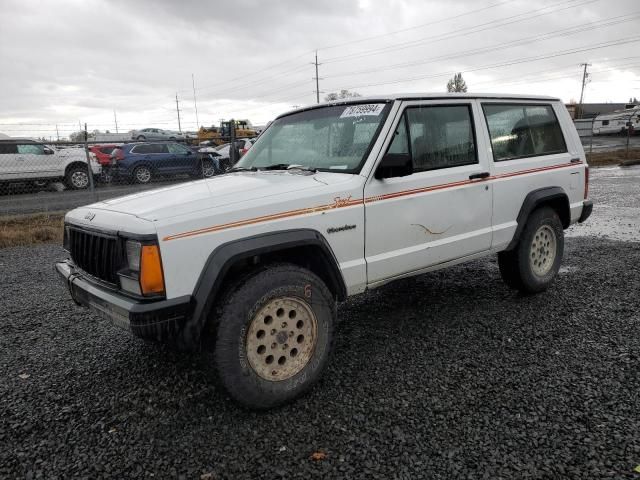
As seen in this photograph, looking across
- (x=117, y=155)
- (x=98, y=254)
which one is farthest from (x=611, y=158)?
(x=98, y=254)

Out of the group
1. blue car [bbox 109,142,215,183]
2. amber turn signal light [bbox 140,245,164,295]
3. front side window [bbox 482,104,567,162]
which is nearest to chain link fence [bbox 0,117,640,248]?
blue car [bbox 109,142,215,183]

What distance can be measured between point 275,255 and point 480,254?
1.98 meters

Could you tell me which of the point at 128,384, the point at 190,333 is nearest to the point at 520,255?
the point at 190,333

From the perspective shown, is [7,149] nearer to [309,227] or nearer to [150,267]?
[150,267]

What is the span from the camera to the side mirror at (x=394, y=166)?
310cm

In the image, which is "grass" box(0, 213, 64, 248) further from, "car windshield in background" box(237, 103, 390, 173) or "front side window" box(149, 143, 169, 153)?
"front side window" box(149, 143, 169, 153)

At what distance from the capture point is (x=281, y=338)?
9.31 feet

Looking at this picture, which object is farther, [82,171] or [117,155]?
[82,171]

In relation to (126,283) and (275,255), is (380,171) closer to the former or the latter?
(275,255)

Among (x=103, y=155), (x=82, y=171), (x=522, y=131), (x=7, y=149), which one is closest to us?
(x=522, y=131)

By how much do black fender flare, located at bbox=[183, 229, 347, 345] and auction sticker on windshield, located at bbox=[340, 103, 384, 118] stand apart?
3.61 ft

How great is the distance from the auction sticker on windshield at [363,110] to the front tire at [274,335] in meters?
1.34

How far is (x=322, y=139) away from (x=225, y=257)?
1.47 meters

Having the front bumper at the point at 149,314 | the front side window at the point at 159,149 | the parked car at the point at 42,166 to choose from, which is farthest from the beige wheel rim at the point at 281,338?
the front side window at the point at 159,149
